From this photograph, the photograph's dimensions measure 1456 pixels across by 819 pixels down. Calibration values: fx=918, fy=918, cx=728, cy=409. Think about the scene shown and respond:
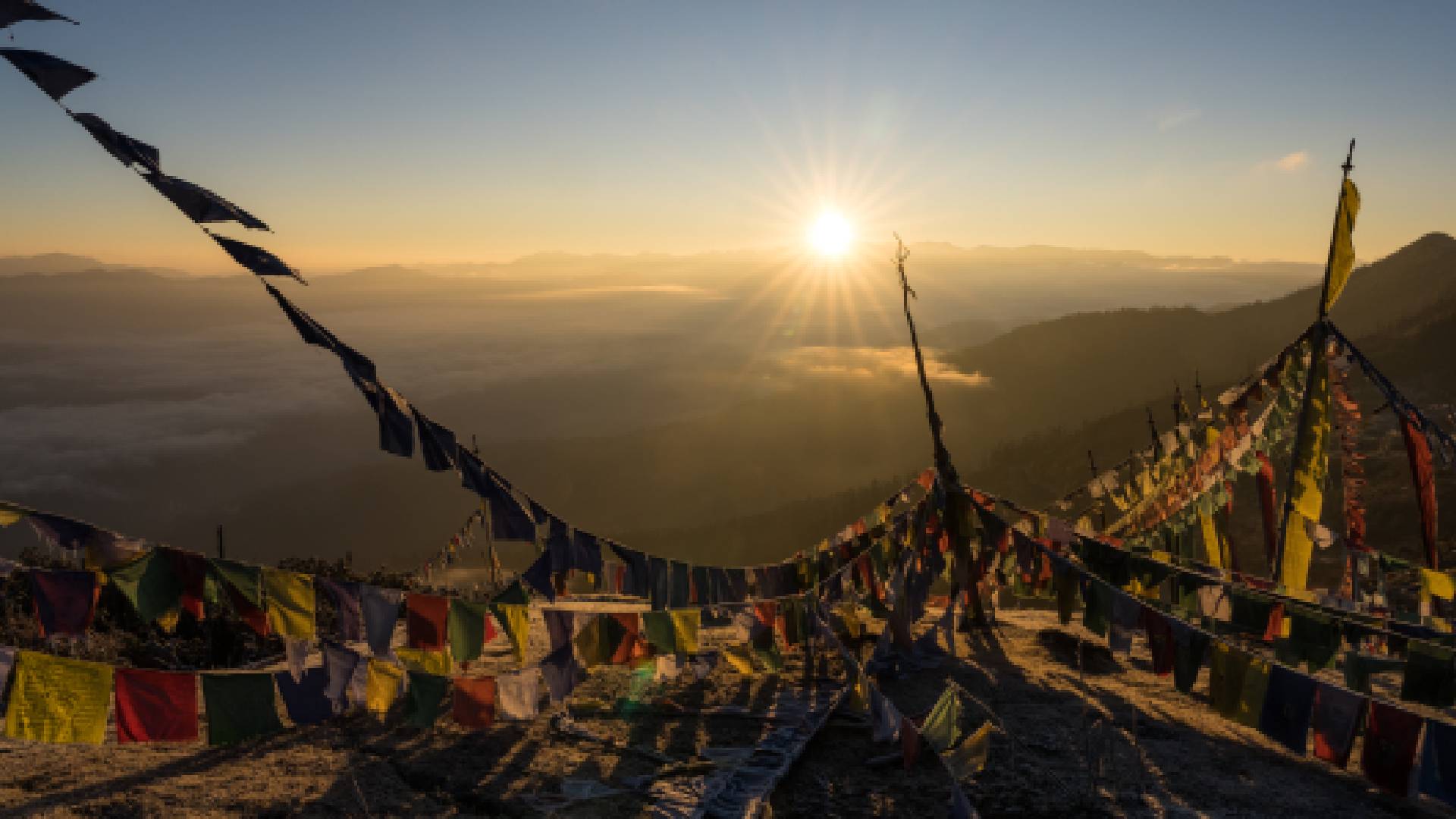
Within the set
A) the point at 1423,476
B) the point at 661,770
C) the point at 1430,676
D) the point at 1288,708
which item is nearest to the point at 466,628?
the point at 661,770

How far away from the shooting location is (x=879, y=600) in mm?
14562

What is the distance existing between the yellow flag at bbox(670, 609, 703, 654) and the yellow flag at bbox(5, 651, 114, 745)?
5.83m

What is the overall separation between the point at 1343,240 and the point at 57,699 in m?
17.0

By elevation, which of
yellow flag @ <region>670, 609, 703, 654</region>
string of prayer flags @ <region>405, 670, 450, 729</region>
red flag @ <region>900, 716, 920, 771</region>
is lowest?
red flag @ <region>900, 716, 920, 771</region>

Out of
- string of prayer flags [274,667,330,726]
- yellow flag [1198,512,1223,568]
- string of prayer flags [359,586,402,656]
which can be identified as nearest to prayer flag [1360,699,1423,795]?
yellow flag [1198,512,1223,568]

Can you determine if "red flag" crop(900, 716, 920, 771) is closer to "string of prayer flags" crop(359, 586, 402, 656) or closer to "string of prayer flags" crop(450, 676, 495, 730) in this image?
"string of prayer flags" crop(450, 676, 495, 730)

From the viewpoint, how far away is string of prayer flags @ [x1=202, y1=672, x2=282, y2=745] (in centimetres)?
855

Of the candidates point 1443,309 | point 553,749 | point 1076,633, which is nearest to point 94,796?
point 553,749

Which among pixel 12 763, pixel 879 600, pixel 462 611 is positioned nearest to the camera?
pixel 12 763

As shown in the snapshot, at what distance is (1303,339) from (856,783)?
34.7 feet

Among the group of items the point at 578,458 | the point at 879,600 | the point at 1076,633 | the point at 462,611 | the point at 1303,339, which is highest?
the point at 1303,339

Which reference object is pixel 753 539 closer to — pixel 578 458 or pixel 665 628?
pixel 665 628

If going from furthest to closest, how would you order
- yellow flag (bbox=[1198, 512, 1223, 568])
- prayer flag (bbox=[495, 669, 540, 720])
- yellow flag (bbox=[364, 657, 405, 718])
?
yellow flag (bbox=[1198, 512, 1223, 568]) → prayer flag (bbox=[495, 669, 540, 720]) → yellow flag (bbox=[364, 657, 405, 718])

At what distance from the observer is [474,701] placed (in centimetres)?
1067
